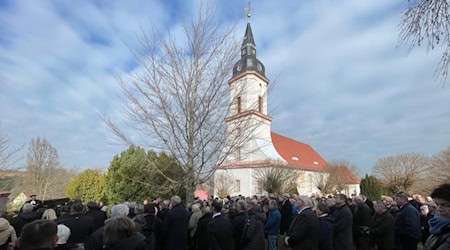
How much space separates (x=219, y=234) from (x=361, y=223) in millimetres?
4918

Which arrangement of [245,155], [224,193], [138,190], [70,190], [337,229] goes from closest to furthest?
[337,229], [245,155], [138,190], [70,190], [224,193]

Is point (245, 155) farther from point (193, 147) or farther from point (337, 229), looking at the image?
point (337, 229)

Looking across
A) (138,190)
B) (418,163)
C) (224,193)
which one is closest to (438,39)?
(138,190)

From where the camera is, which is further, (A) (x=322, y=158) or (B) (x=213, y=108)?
(A) (x=322, y=158)

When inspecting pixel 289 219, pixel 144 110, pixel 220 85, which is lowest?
pixel 289 219

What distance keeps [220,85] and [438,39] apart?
6.28 m

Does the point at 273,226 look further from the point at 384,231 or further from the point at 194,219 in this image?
the point at 384,231

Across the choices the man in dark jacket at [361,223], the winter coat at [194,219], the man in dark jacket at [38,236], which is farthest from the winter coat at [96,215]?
the man in dark jacket at [361,223]

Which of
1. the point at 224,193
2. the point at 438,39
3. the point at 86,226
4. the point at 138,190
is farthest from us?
the point at 224,193

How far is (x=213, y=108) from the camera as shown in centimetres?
930

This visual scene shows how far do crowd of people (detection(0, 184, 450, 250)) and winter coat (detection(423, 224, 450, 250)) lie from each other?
1561 mm

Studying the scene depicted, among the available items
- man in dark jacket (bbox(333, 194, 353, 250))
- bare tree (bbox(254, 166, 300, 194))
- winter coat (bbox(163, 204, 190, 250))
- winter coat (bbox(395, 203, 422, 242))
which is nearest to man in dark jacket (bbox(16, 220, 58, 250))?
winter coat (bbox(163, 204, 190, 250))

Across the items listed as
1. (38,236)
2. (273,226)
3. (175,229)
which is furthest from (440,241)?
(273,226)

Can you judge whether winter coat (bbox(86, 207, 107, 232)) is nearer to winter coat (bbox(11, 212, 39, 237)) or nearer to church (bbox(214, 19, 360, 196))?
winter coat (bbox(11, 212, 39, 237))
